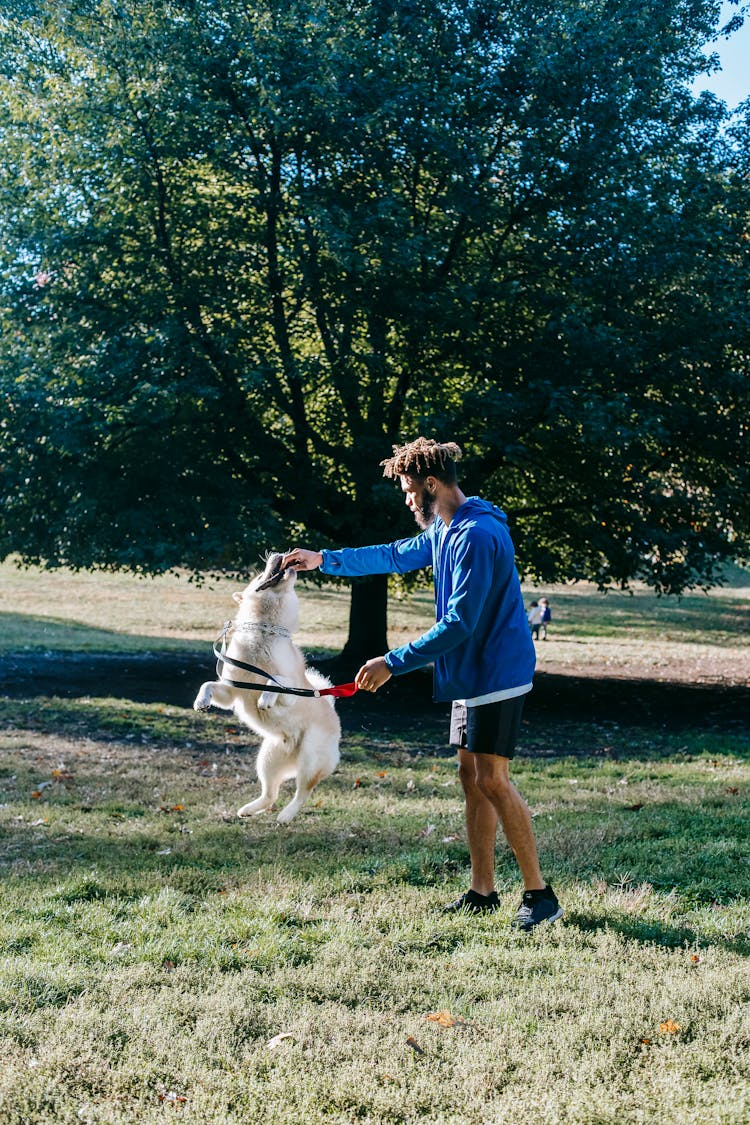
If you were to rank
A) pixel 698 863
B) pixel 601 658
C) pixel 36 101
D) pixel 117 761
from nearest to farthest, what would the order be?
pixel 698 863
pixel 117 761
pixel 36 101
pixel 601 658

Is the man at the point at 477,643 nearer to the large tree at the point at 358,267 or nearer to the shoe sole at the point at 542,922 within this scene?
the shoe sole at the point at 542,922

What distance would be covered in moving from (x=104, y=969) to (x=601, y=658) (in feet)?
68.3

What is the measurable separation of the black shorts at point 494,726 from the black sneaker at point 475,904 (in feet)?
2.99

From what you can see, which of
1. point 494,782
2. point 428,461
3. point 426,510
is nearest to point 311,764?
point 494,782

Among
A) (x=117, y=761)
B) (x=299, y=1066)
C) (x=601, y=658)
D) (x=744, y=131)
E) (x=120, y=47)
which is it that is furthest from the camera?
(x=601, y=658)

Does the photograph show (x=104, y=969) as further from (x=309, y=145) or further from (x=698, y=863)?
(x=309, y=145)

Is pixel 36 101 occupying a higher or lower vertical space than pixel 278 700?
higher

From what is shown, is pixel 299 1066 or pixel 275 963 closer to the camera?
pixel 299 1066

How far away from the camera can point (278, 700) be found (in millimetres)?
5422

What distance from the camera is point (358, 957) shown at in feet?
16.2

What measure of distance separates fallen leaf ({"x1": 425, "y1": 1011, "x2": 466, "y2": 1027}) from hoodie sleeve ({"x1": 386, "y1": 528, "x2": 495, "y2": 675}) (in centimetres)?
147

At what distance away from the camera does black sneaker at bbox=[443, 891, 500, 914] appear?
18.5 feet

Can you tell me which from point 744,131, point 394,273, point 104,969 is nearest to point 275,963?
point 104,969

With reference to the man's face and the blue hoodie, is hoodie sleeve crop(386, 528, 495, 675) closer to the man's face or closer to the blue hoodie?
the blue hoodie
